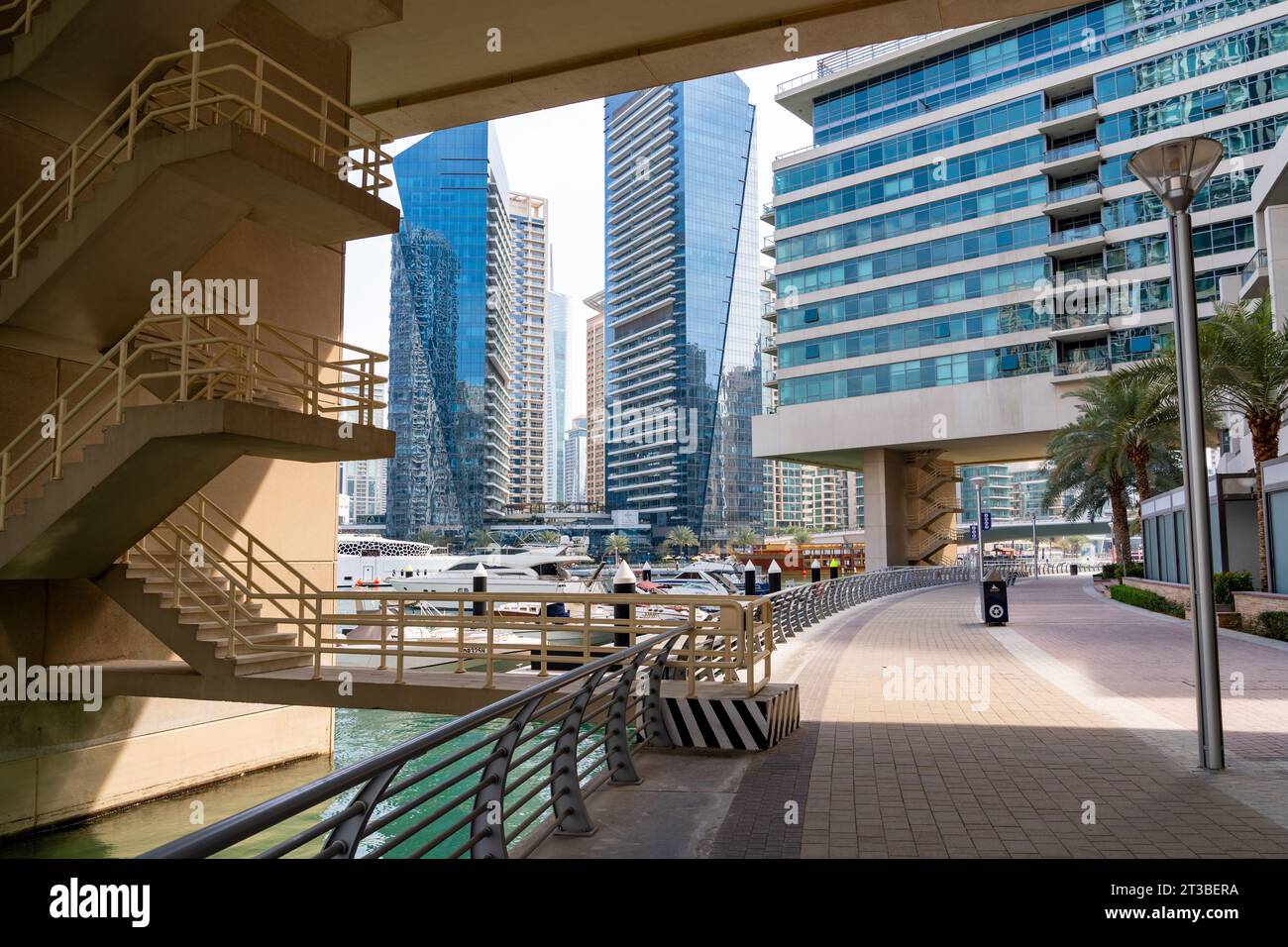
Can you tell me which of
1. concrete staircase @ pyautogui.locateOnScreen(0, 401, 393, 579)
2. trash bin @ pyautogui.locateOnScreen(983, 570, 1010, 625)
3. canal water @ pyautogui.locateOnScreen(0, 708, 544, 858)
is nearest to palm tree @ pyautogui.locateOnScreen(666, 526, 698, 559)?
trash bin @ pyautogui.locateOnScreen(983, 570, 1010, 625)

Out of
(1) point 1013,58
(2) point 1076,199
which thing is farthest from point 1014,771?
(1) point 1013,58

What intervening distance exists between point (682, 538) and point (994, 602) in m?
113

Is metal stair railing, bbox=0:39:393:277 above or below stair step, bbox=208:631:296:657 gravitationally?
above

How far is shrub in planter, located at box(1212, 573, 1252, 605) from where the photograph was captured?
858 inches

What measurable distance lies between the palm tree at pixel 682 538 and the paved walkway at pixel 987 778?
120479mm

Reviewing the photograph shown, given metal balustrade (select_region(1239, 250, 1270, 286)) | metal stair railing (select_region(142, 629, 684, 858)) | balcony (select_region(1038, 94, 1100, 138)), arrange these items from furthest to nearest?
balcony (select_region(1038, 94, 1100, 138)) < metal balustrade (select_region(1239, 250, 1270, 286)) < metal stair railing (select_region(142, 629, 684, 858))

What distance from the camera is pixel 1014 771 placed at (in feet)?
26.6

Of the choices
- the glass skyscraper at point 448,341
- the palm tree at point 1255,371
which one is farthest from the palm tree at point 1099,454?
the glass skyscraper at point 448,341

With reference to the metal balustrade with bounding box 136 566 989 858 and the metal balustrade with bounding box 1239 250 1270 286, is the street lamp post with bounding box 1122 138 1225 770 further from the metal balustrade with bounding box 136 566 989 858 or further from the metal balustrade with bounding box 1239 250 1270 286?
the metal balustrade with bounding box 1239 250 1270 286

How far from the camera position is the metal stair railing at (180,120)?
9.45 meters

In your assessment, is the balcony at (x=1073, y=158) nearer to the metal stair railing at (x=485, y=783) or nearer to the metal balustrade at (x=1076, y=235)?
the metal balustrade at (x=1076, y=235)

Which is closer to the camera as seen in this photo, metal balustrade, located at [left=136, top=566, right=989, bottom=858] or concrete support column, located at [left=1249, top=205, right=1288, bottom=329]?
metal balustrade, located at [left=136, top=566, right=989, bottom=858]

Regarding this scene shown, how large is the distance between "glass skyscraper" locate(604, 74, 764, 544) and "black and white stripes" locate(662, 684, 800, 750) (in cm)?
13500
